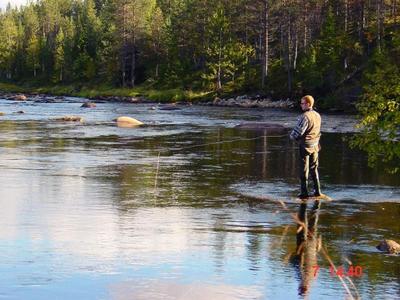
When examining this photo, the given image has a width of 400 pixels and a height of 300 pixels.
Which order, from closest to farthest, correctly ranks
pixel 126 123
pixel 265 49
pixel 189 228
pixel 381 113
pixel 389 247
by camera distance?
1. pixel 389 247
2. pixel 189 228
3. pixel 381 113
4. pixel 126 123
5. pixel 265 49

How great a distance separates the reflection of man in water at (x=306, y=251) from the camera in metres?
7.77

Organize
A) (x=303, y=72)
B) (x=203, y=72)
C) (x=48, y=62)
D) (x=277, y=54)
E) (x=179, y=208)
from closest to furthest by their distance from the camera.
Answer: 1. (x=179, y=208)
2. (x=303, y=72)
3. (x=203, y=72)
4. (x=277, y=54)
5. (x=48, y=62)

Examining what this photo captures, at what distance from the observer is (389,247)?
9094 mm

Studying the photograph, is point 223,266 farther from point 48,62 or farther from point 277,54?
point 48,62

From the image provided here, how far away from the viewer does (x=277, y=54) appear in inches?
3846

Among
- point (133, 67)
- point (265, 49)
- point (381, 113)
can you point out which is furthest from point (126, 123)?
point (133, 67)

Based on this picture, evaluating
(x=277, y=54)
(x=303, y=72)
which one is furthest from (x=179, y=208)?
(x=277, y=54)

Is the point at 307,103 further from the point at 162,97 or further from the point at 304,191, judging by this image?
the point at 162,97

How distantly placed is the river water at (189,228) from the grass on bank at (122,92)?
58.1m

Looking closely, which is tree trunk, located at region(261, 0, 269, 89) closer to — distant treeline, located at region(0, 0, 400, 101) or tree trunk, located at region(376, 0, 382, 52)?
distant treeline, located at region(0, 0, 400, 101)

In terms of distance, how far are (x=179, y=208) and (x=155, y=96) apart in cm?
7103

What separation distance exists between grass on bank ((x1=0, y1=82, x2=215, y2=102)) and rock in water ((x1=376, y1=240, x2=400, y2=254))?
6839 cm

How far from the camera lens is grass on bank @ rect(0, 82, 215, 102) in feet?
261

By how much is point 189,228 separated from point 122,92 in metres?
83.7
